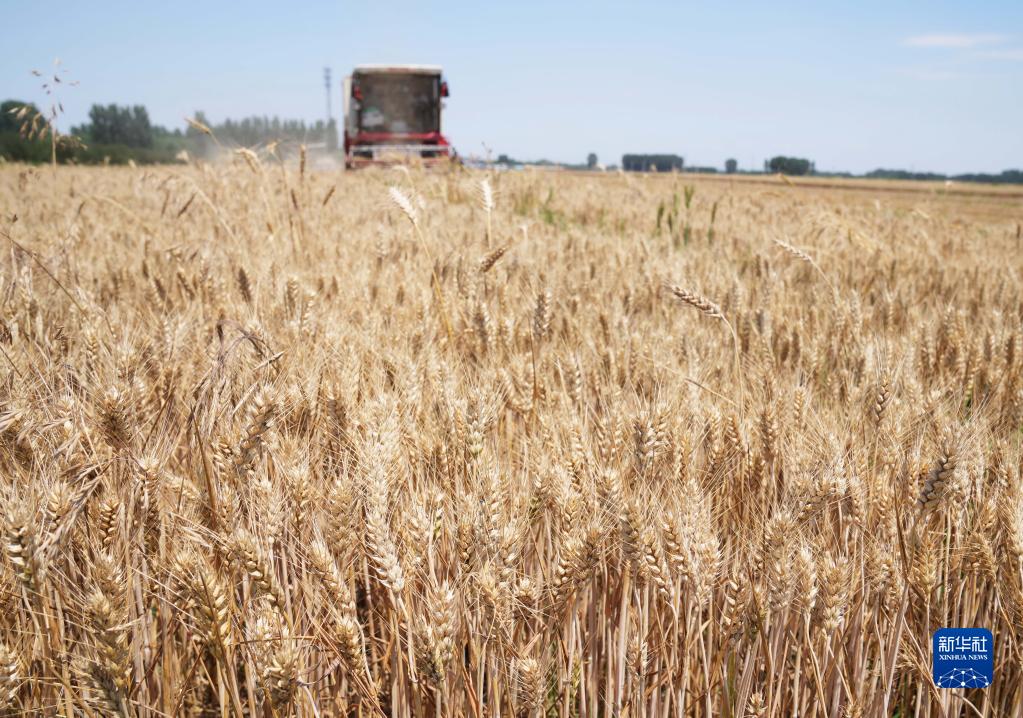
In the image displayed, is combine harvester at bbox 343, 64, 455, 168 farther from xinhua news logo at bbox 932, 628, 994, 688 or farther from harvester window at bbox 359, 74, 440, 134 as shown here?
xinhua news logo at bbox 932, 628, 994, 688

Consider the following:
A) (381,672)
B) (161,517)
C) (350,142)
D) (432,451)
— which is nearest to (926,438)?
→ (432,451)

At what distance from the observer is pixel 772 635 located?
1.26 metres

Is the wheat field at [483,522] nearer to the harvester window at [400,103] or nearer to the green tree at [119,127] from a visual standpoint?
the harvester window at [400,103]

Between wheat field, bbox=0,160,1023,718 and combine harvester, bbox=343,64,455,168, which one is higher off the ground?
combine harvester, bbox=343,64,455,168

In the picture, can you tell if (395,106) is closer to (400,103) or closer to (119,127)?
(400,103)

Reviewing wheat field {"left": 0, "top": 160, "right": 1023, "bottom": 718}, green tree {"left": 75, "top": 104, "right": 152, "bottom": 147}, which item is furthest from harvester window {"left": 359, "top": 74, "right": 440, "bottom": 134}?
green tree {"left": 75, "top": 104, "right": 152, "bottom": 147}

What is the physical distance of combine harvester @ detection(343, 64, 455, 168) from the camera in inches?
683

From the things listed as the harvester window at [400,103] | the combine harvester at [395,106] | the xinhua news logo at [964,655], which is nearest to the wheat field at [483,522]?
the xinhua news logo at [964,655]

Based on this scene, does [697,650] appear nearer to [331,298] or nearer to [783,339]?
[783,339]

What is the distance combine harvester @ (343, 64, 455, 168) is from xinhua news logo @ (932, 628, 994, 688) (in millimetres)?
17047

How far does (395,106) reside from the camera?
19.0 metres

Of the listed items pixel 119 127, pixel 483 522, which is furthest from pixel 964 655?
pixel 119 127

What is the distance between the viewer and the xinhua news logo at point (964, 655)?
48.6 inches

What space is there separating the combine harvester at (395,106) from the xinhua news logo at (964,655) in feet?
55.9
